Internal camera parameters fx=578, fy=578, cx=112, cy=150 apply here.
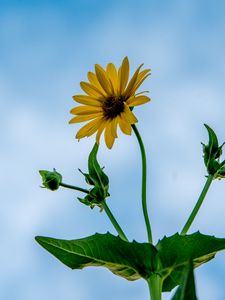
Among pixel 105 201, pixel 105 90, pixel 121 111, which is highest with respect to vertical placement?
pixel 105 90

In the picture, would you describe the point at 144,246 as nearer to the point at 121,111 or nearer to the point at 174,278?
the point at 174,278

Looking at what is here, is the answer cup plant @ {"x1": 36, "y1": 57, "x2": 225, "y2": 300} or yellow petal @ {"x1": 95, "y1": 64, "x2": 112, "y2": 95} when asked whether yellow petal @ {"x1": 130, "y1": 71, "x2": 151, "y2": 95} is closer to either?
cup plant @ {"x1": 36, "y1": 57, "x2": 225, "y2": 300}

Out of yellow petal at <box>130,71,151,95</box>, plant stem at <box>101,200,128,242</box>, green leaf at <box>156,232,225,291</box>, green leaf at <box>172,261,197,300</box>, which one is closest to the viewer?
green leaf at <box>172,261,197,300</box>

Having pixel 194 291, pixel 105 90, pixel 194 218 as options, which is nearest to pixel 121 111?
pixel 105 90

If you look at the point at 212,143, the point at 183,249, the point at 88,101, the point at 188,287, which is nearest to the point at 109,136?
the point at 88,101

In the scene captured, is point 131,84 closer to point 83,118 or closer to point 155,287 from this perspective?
point 83,118

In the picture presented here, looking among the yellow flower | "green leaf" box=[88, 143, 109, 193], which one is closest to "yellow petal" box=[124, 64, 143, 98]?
the yellow flower
